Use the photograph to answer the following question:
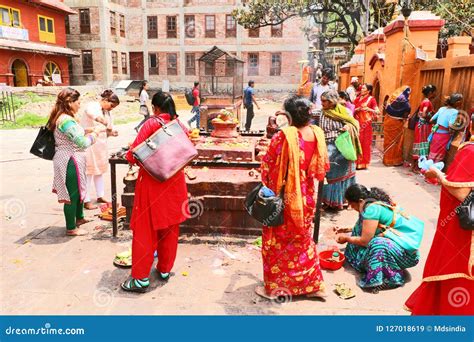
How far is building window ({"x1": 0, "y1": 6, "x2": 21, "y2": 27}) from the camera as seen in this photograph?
2362 centimetres

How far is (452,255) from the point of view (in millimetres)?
2592

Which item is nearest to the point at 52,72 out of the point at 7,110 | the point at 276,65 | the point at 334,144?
the point at 7,110

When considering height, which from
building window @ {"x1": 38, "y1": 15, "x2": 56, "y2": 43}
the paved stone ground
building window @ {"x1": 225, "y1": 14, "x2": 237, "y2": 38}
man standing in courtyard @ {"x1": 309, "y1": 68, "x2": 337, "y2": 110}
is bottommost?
the paved stone ground

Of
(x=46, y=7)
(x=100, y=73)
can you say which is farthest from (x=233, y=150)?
(x=100, y=73)

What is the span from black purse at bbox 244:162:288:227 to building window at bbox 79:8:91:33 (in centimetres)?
3276

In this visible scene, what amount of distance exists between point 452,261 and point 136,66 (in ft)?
117

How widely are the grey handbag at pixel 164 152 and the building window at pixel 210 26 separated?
103 ft

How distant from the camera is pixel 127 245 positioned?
4566 mm

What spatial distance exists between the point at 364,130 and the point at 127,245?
591 cm

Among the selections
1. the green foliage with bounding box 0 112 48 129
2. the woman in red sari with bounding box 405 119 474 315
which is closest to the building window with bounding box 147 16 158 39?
the green foliage with bounding box 0 112 48 129

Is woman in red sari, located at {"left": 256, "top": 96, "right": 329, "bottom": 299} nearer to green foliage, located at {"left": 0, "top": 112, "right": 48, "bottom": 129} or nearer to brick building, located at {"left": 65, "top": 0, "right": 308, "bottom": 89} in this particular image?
green foliage, located at {"left": 0, "top": 112, "right": 48, "bottom": 129}

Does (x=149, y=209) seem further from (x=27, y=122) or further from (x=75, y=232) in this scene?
(x=27, y=122)

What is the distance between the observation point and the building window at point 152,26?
111ft

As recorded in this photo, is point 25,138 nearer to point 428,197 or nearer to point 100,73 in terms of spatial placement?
point 428,197
